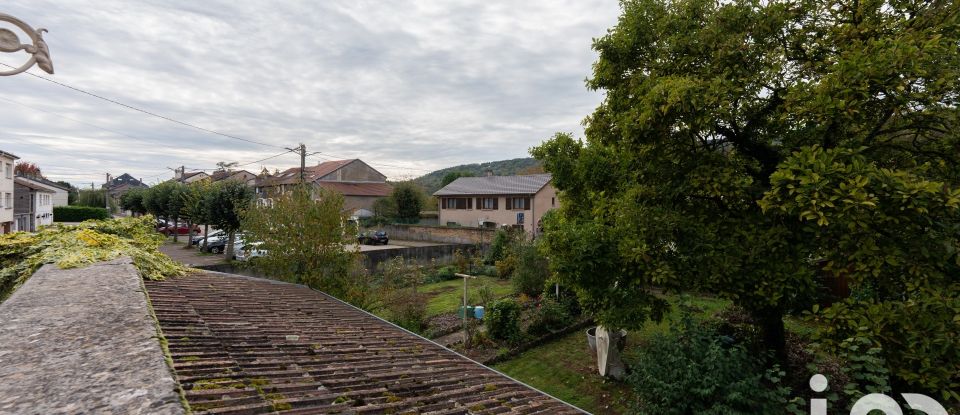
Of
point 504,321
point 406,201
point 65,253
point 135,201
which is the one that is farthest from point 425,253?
point 135,201

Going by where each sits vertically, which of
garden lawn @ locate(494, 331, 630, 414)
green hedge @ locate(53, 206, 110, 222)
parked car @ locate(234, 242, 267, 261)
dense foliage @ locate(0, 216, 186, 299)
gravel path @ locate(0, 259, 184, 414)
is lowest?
garden lawn @ locate(494, 331, 630, 414)

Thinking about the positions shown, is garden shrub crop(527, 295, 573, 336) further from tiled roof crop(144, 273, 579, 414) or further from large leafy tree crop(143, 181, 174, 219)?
large leafy tree crop(143, 181, 174, 219)

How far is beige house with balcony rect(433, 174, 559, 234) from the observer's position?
39.8m

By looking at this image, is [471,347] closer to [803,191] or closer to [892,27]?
[803,191]

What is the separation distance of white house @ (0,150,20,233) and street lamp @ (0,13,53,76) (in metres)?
34.4

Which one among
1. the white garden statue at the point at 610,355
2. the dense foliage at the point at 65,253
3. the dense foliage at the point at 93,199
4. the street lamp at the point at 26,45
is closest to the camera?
the street lamp at the point at 26,45

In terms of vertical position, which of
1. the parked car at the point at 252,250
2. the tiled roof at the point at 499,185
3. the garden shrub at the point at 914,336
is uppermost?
the tiled roof at the point at 499,185

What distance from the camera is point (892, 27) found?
20.4 feet

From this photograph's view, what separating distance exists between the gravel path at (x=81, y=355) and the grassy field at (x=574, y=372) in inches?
308

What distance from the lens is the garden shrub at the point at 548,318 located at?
14.1 m

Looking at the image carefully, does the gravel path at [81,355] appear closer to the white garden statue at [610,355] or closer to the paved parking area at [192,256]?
the white garden statue at [610,355]

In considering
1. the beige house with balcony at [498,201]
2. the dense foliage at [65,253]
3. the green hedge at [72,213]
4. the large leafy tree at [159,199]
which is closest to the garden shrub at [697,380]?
the dense foliage at [65,253]

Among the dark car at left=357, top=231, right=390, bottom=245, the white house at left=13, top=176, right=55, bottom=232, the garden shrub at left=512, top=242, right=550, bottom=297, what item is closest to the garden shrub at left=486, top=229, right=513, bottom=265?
the garden shrub at left=512, top=242, right=550, bottom=297

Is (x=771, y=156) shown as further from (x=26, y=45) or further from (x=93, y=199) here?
(x=93, y=199)
